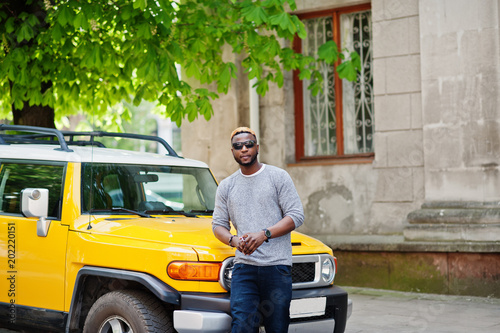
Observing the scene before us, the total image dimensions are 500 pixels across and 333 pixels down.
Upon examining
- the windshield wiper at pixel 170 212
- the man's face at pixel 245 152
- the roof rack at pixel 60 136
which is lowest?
the windshield wiper at pixel 170 212

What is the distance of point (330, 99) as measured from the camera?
11.9 metres

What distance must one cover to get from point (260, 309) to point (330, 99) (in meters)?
7.25

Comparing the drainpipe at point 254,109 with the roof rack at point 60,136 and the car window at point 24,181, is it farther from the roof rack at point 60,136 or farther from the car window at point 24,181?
the car window at point 24,181

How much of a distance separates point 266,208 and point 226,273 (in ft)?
1.79

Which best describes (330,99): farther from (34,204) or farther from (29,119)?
(34,204)

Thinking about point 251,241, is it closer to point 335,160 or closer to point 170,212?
point 170,212

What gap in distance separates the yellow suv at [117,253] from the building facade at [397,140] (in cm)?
445

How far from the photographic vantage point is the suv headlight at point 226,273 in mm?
5086

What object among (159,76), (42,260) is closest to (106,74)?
(159,76)

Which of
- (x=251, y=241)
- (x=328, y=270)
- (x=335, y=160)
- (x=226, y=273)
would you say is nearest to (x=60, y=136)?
(x=226, y=273)

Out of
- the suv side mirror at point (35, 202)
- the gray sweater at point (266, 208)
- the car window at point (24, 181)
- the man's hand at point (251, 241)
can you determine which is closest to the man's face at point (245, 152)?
the gray sweater at point (266, 208)

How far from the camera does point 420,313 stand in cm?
862

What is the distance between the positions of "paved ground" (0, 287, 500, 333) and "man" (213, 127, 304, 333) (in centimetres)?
291

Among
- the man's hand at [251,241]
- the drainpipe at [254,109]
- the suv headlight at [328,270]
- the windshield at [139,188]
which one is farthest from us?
the drainpipe at [254,109]
